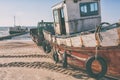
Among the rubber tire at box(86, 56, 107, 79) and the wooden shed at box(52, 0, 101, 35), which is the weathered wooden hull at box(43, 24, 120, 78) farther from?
the wooden shed at box(52, 0, 101, 35)

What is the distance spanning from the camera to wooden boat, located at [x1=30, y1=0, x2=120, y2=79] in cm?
841

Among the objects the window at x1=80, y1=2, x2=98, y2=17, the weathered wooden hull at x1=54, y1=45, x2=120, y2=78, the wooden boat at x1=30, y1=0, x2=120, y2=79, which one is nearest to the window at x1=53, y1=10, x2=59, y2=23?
the wooden boat at x1=30, y1=0, x2=120, y2=79

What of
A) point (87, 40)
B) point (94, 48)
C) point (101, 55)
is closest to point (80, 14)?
point (87, 40)

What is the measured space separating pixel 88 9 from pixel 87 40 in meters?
3.06

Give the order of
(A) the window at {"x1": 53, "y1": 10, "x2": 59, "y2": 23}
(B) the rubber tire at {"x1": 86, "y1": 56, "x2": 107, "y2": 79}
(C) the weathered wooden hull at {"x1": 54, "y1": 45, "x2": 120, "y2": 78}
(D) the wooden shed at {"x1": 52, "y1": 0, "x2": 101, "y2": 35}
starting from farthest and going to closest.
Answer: (A) the window at {"x1": 53, "y1": 10, "x2": 59, "y2": 23}, (D) the wooden shed at {"x1": 52, "y1": 0, "x2": 101, "y2": 35}, (B) the rubber tire at {"x1": 86, "y1": 56, "x2": 107, "y2": 79}, (C) the weathered wooden hull at {"x1": 54, "y1": 45, "x2": 120, "y2": 78}

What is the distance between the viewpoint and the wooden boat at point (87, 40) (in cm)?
841

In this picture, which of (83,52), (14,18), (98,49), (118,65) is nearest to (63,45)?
(83,52)

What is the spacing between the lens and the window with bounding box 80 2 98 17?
39.3 ft

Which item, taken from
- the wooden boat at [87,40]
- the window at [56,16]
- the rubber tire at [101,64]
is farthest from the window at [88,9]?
the rubber tire at [101,64]

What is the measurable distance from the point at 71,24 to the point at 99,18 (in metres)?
1.64

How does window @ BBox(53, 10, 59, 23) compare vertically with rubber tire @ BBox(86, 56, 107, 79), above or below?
above

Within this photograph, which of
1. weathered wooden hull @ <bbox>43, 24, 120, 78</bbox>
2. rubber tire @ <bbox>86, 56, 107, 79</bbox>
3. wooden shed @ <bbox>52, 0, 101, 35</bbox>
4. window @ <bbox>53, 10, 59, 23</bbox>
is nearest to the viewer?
weathered wooden hull @ <bbox>43, 24, 120, 78</bbox>

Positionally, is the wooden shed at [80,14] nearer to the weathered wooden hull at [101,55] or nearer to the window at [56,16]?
the weathered wooden hull at [101,55]

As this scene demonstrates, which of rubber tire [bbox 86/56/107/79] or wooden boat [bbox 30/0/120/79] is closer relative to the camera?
wooden boat [bbox 30/0/120/79]
